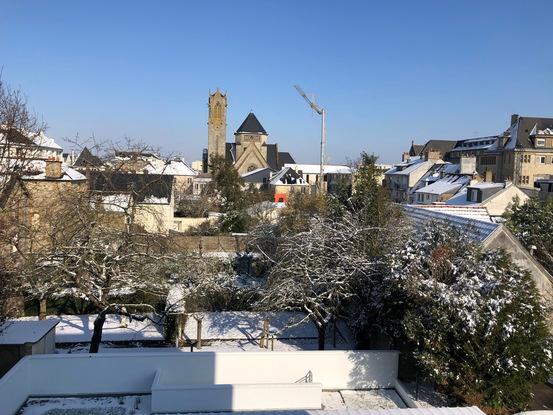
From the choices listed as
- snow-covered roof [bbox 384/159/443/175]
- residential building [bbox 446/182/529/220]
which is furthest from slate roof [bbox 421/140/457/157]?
residential building [bbox 446/182/529/220]

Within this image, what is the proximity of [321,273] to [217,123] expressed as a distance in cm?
7242

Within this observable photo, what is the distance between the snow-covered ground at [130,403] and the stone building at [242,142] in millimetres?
68193

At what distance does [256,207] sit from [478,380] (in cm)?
2893

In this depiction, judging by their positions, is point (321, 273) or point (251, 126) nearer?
point (321, 273)

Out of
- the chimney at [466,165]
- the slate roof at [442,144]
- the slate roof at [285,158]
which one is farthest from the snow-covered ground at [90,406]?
the slate roof at [285,158]

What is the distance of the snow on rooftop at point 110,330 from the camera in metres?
16.1

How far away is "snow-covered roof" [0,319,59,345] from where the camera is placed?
1260 centimetres

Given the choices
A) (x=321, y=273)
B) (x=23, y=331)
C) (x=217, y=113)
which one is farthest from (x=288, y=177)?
(x=23, y=331)

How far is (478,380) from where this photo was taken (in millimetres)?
10727

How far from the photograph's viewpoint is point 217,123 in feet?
277

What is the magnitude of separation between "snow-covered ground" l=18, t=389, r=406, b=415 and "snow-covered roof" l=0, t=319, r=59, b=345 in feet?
5.35

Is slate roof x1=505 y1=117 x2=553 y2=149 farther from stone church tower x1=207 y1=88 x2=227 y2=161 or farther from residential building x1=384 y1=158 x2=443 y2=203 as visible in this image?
stone church tower x1=207 y1=88 x2=227 y2=161

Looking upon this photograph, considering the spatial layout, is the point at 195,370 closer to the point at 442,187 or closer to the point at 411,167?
the point at 442,187

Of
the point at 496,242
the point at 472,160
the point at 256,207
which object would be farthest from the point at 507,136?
the point at 496,242
